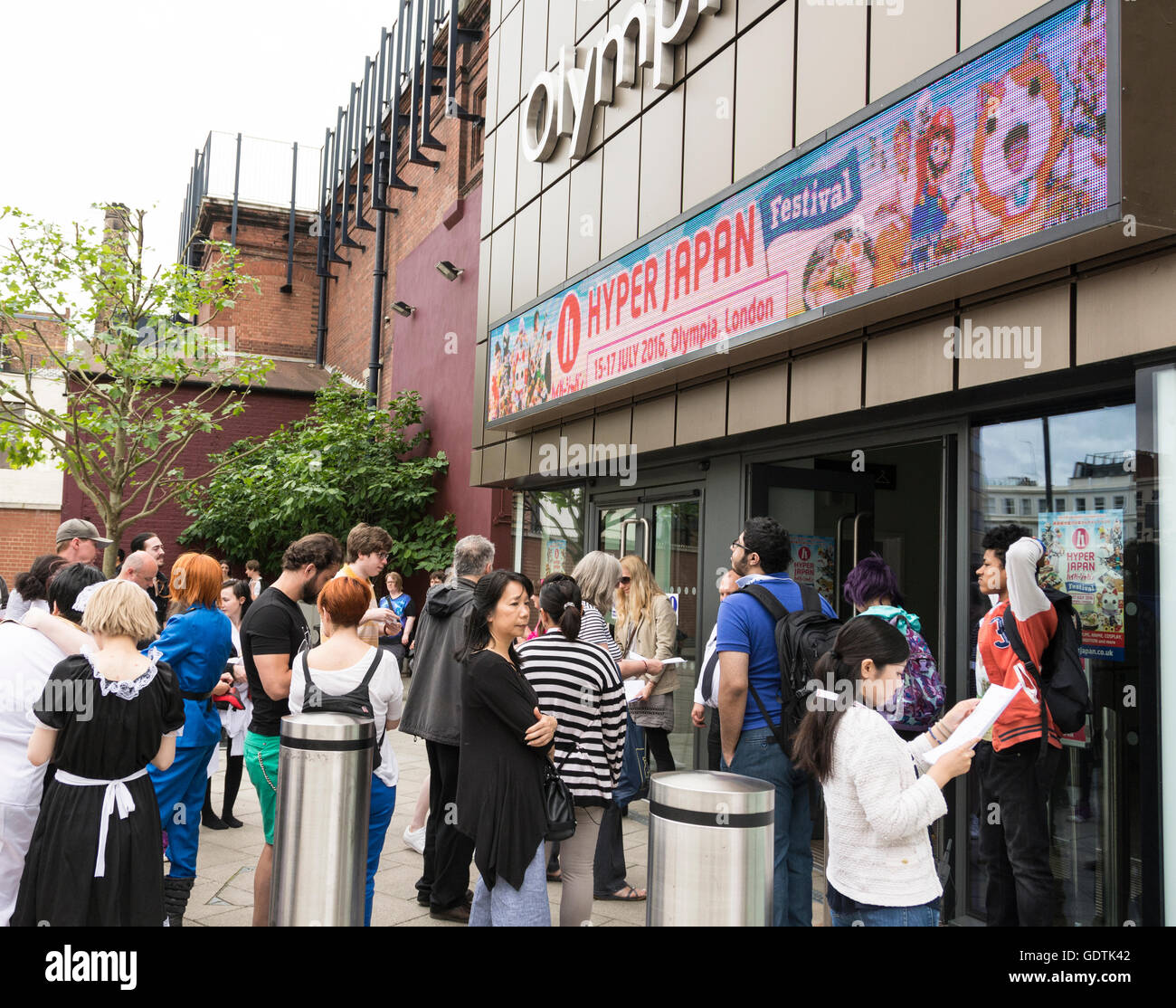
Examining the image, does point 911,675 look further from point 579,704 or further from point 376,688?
point 376,688

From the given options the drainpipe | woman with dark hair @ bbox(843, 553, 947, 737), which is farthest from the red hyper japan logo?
the drainpipe

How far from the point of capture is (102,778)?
146 inches

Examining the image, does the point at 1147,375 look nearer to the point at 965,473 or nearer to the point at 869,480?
the point at 965,473

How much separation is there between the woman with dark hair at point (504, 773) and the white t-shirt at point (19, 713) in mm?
1890

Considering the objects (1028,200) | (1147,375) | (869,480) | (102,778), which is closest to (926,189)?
(1028,200)

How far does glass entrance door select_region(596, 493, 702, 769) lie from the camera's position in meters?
7.71

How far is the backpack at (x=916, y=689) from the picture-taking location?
4527 mm

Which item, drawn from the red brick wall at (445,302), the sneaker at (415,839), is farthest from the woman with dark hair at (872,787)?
the red brick wall at (445,302)

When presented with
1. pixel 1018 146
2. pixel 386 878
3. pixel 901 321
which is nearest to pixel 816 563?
pixel 901 321

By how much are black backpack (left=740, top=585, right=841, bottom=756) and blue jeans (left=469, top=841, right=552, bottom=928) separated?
4.09 ft

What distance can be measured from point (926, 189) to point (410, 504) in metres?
11.0

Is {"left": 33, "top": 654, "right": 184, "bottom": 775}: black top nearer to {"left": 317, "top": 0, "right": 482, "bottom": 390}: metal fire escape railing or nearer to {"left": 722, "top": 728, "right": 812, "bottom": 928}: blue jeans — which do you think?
{"left": 722, "top": 728, "right": 812, "bottom": 928}: blue jeans

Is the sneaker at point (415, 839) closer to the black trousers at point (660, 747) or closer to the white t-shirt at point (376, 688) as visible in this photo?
the black trousers at point (660, 747)

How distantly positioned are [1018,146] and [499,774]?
3534 millimetres
